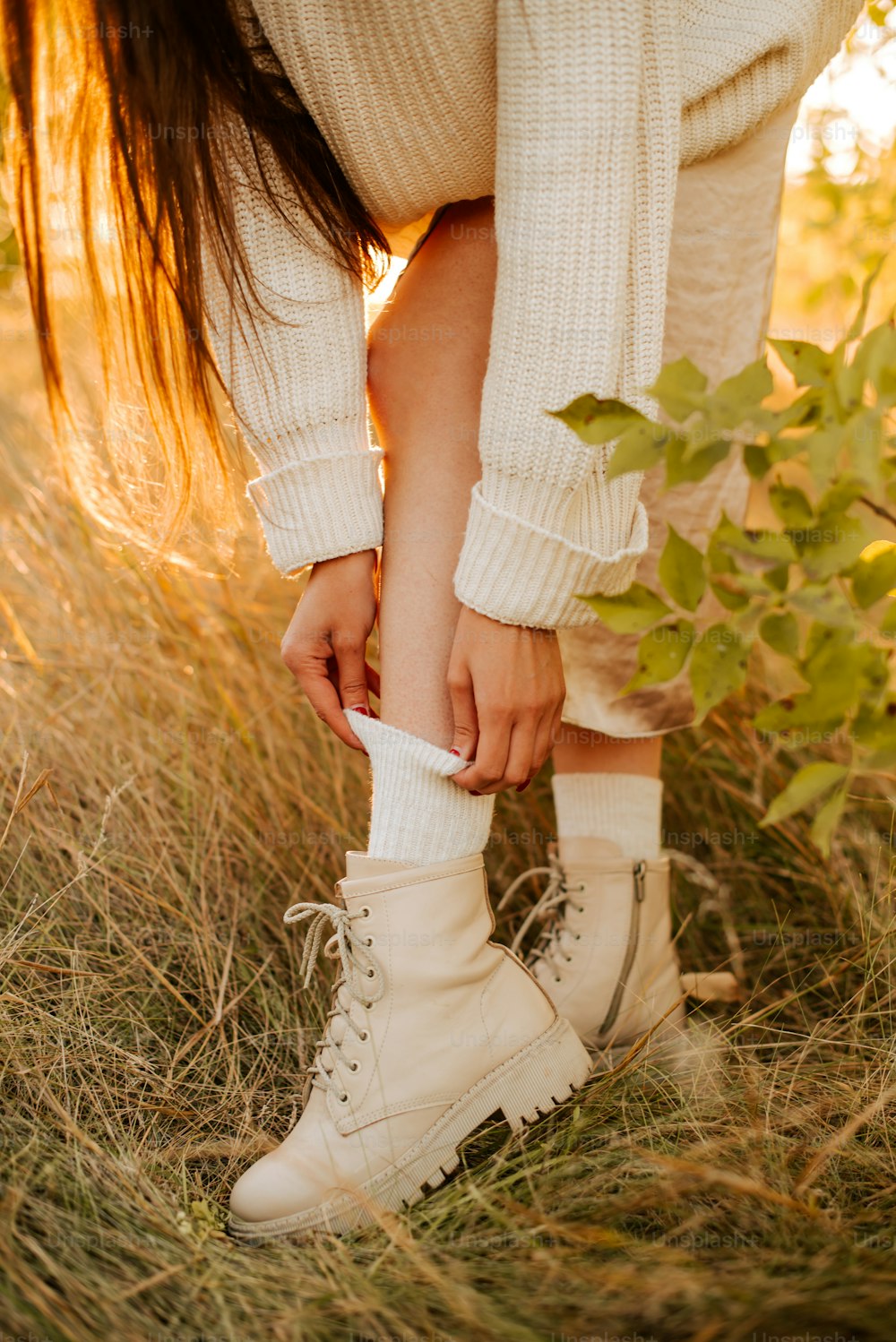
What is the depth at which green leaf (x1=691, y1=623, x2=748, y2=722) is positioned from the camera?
0.67m

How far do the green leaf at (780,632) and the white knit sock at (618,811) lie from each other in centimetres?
63

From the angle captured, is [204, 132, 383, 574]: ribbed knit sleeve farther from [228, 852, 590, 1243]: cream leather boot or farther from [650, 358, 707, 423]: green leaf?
[650, 358, 707, 423]: green leaf

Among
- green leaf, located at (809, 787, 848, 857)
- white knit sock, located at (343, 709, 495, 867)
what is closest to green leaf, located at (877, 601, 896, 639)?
green leaf, located at (809, 787, 848, 857)

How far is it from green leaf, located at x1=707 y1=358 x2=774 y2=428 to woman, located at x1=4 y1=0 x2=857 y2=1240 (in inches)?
10.7

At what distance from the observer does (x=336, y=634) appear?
1089 mm

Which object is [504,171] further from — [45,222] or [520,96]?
[45,222]

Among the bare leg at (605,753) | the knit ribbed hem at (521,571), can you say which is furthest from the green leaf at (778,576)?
the bare leg at (605,753)

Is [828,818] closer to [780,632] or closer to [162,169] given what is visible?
[780,632]

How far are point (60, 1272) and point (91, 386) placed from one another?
6.72 feet

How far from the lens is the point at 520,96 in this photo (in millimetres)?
895

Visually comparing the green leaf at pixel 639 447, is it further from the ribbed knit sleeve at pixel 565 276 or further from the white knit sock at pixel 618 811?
the white knit sock at pixel 618 811

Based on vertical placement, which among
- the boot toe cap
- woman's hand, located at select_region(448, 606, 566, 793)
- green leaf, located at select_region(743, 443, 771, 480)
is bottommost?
the boot toe cap

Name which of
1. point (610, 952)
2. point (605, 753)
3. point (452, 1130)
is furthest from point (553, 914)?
point (452, 1130)

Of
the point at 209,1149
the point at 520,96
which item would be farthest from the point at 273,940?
the point at 520,96
